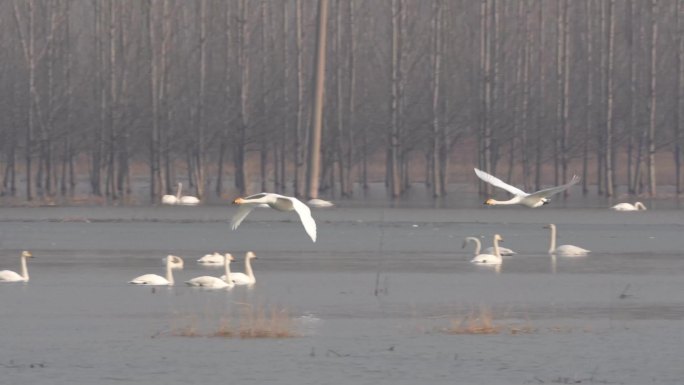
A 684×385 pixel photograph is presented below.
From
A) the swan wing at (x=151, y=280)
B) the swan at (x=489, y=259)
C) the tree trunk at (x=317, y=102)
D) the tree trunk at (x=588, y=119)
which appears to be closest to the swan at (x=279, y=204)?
the swan wing at (x=151, y=280)

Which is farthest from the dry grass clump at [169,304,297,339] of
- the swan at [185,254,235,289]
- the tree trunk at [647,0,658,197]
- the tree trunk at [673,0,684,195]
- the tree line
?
the tree trunk at [673,0,684,195]

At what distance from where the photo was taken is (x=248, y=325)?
1673 centimetres

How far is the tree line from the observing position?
50.1 metres

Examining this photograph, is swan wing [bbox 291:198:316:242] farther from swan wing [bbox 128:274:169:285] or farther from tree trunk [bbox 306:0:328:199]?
tree trunk [bbox 306:0:328:199]

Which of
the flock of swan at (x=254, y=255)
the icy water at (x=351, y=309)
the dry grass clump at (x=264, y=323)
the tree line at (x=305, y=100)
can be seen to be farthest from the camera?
the tree line at (x=305, y=100)

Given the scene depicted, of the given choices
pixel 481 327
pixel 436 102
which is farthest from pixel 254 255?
pixel 436 102

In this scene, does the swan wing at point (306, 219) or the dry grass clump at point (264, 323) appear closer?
the dry grass clump at point (264, 323)

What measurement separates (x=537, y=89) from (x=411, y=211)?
19160 mm

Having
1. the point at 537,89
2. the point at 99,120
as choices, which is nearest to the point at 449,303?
the point at 99,120

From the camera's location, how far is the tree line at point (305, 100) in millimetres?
50062

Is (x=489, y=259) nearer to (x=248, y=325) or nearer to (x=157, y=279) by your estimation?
(x=157, y=279)

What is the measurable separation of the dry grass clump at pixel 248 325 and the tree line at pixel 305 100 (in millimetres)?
26643

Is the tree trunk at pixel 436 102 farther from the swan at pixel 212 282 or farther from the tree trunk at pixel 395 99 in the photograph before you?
the swan at pixel 212 282

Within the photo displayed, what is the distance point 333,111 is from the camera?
57.4 metres
